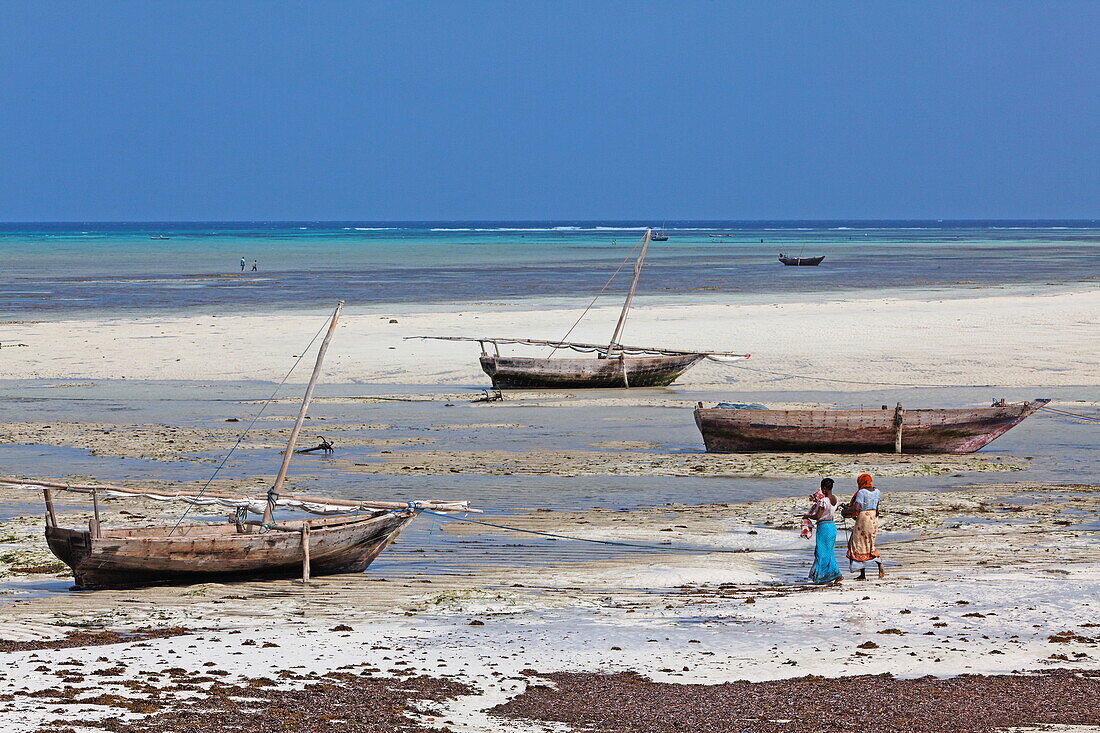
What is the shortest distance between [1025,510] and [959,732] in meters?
8.72

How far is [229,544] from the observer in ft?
44.7

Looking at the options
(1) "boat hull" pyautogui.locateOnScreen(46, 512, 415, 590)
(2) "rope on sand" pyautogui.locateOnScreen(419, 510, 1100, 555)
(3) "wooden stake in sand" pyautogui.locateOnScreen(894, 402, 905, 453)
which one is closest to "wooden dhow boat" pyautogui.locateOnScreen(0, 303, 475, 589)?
(1) "boat hull" pyautogui.locateOnScreen(46, 512, 415, 590)

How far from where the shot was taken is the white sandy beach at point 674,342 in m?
31.5

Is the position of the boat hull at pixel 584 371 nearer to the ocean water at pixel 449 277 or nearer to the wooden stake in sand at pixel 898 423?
the wooden stake in sand at pixel 898 423

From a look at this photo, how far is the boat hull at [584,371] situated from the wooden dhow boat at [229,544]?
14538mm

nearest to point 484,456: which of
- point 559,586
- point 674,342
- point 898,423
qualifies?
point 898,423

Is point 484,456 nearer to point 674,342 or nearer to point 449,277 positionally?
point 674,342

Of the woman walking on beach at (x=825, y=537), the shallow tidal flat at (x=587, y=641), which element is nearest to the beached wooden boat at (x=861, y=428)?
the shallow tidal flat at (x=587, y=641)

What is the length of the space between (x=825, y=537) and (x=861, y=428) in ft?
27.7

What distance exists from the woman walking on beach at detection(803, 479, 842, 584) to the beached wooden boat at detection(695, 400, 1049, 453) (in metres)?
7.99

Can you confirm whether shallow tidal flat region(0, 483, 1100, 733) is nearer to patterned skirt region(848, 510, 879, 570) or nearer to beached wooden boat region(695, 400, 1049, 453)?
patterned skirt region(848, 510, 879, 570)

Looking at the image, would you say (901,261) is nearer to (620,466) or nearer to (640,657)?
(620,466)

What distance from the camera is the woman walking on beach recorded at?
13414 mm

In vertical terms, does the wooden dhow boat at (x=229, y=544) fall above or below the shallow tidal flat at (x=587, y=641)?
above
